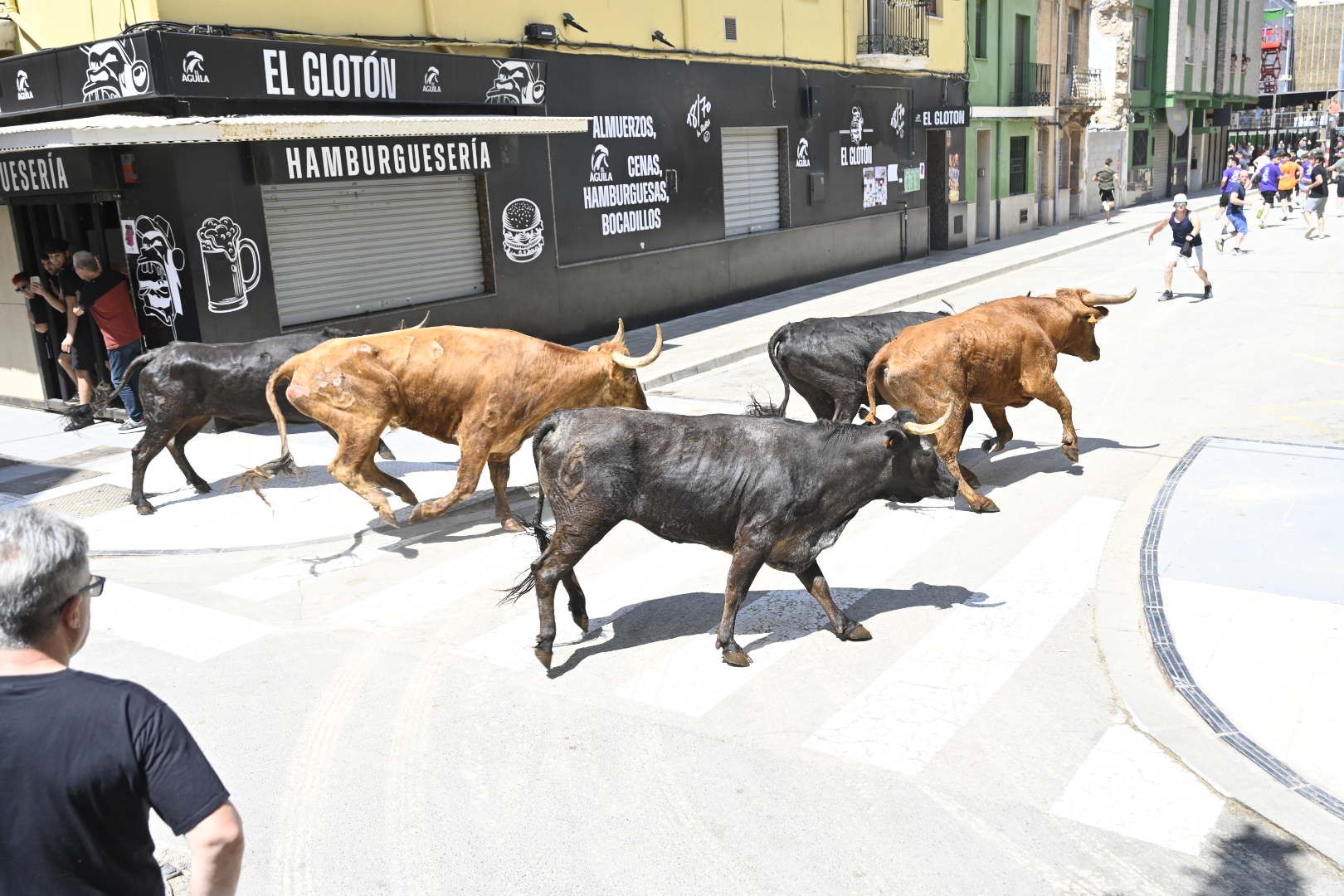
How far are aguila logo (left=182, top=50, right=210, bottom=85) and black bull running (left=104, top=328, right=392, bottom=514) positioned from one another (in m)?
3.54

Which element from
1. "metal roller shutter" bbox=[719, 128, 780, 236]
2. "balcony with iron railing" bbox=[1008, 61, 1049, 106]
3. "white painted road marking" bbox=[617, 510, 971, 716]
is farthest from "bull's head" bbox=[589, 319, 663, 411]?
"balcony with iron railing" bbox=[1008, 61, 1049, 106]

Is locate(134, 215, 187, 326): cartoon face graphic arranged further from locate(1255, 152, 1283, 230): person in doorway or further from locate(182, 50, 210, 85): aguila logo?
locate(1255, 152, 1283, 230): person in doorway

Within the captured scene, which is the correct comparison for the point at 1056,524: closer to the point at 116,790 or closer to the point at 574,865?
the point at 574,865

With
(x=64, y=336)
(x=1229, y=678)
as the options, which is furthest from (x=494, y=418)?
(x=64, y=336)

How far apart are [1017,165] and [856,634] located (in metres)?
28.8

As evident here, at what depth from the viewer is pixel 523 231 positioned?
1597 centimetres

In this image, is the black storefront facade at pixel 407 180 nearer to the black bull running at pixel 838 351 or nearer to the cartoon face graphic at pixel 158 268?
the cartoon face graphic at pixel 158 268

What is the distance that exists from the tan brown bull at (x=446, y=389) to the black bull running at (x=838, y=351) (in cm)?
177

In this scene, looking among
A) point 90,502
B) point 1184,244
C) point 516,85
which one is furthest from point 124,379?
point 1184,244

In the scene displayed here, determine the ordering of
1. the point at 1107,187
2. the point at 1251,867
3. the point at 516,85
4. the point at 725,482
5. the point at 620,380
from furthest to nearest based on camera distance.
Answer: the point at 1107,187, the point at 516,85, the point at 620,380, the point at 725,482, the point at 1251,867

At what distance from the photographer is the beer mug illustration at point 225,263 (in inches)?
471

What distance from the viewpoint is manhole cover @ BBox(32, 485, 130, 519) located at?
380 inches

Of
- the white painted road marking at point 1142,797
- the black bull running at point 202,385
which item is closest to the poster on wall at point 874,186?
the black bull running at point 202,385

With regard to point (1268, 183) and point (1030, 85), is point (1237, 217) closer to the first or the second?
point (1268, 183)
